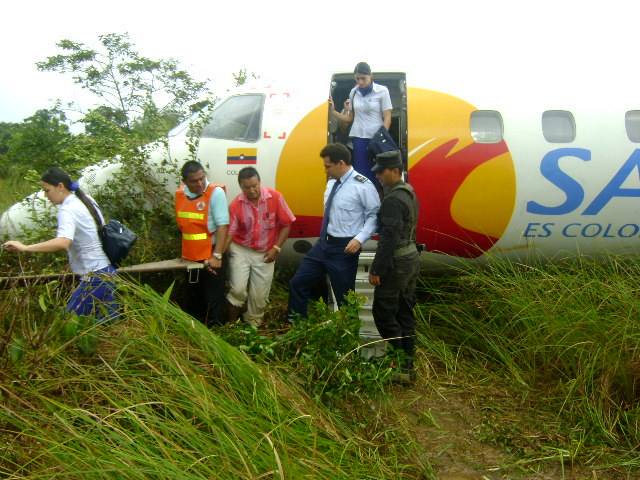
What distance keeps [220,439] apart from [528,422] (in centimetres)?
278

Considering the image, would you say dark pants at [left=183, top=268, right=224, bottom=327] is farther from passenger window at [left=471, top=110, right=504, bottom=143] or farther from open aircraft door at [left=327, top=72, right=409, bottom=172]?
Answer: passenger window at [left=471, top=110, right=504, bottom=143]

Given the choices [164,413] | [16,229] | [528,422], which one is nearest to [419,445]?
[528,422]

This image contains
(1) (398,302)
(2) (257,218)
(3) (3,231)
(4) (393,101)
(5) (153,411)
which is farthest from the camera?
(4) (393,101)

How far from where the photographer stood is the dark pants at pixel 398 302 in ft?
16.9

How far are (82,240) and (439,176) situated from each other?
12.9 feet

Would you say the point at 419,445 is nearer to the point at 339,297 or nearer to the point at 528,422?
the point at 528,422

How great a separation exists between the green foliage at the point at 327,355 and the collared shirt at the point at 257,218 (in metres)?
1.57

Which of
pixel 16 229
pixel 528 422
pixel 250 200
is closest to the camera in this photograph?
pixel 528 422

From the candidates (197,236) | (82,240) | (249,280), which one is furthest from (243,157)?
(82,240)

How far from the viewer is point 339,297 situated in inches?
224

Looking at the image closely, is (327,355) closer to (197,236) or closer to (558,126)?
(197,236)

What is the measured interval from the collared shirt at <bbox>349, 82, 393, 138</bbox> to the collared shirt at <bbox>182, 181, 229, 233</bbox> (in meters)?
1.87

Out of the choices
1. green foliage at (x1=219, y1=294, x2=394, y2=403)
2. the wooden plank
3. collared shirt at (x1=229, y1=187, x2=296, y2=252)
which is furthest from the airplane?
green foliage at (x1=219, y1=294, x2=394, y2=403)

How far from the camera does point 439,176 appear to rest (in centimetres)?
695
